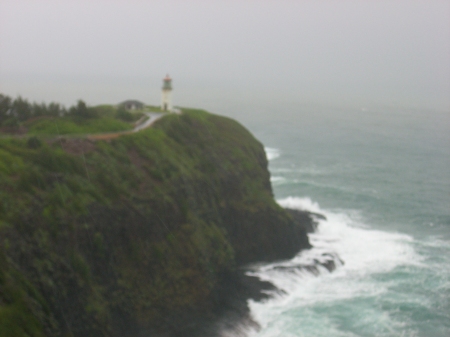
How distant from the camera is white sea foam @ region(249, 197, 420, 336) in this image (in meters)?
28.8

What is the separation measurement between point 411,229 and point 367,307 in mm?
17406

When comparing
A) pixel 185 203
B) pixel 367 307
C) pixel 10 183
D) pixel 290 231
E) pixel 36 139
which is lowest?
pixel 367 307

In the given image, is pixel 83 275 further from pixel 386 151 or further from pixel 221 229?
pixel 386 151

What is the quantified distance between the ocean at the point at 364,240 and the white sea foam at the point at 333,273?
7cm

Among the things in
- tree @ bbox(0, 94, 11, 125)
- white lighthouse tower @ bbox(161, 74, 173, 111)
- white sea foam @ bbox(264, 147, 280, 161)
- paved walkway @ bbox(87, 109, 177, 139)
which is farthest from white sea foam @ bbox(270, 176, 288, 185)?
tree @ bbox(0, 94, 11, 125)

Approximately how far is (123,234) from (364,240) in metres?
23.6

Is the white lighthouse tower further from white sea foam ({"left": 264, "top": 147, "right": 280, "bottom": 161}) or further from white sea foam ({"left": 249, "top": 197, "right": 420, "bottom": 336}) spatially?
white sea foam ({"left": 264, "top": 147, "right": 280, "bottom": 161})

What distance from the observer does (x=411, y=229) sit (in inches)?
1785

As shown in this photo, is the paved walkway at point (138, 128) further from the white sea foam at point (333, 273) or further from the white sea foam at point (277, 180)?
the white sea foam at point (277, 180)

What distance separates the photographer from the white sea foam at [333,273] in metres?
28.8

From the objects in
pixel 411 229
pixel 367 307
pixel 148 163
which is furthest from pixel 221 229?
pixel 411 229

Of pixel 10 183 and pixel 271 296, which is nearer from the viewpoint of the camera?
pixel 10 183

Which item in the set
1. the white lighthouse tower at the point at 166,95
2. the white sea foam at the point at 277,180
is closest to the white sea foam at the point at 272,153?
the white sea foam at the point at 277,180

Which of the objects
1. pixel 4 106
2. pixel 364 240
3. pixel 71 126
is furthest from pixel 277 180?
pixel 4 106
